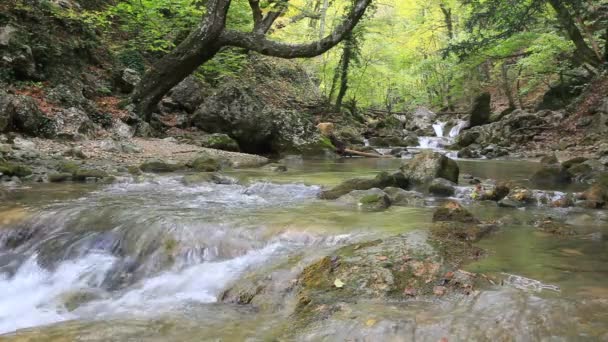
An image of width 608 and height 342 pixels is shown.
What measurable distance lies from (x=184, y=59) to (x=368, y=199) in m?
7.86

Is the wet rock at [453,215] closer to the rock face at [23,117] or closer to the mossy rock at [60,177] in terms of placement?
the mossy rock at [60,177]

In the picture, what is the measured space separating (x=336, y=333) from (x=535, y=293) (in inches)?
59.7

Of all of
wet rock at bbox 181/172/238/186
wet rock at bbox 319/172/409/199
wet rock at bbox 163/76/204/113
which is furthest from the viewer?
wet rock at bbox 163/76/204/113

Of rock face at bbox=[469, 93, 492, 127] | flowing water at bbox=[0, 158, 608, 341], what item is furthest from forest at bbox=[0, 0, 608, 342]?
rock face at bbox=[469, 93, 492, 127]

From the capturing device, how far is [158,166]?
34.4 ft

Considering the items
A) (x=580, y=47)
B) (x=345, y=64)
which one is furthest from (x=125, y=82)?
(x=580, y=47)

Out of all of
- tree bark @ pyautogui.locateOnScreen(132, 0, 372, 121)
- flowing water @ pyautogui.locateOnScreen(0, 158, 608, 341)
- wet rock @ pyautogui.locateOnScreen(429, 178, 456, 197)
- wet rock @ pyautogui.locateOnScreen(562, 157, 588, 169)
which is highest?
tree bark @ pyautogui.locateOnScreen(132, 0, 372, 121)

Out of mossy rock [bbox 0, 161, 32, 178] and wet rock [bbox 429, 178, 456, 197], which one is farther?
mossy rock [bbox 0, 161, 32, 178]

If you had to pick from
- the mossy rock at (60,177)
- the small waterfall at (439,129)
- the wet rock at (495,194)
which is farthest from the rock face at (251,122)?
the small waterfall at (439,129)

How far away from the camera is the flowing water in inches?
121

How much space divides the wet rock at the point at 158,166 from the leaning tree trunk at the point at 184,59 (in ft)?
11.4

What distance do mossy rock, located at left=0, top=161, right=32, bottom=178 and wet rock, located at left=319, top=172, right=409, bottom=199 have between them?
17.4 feet

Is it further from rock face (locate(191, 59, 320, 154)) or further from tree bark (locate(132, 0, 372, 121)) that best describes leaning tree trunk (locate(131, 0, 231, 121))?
rock face (locate(191, 59, 320, 154))

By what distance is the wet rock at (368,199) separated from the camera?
6.98 m
